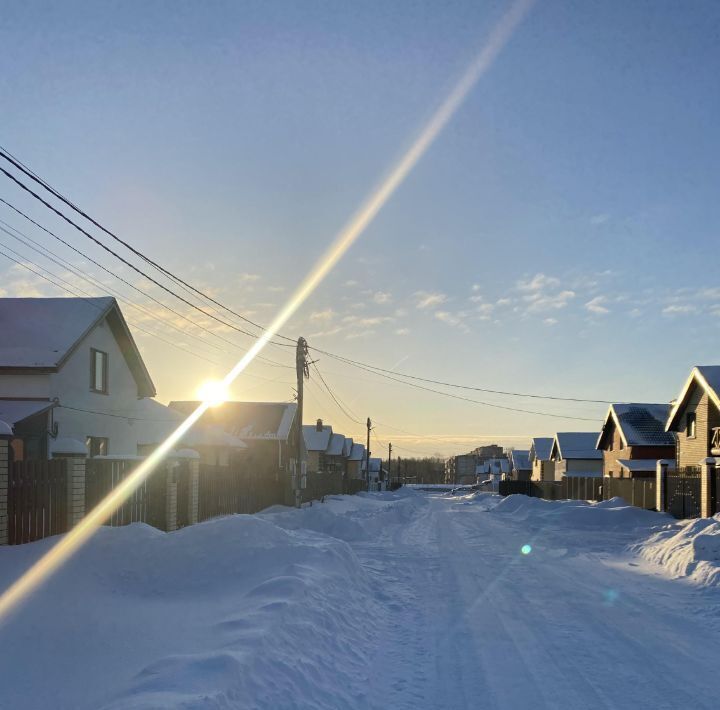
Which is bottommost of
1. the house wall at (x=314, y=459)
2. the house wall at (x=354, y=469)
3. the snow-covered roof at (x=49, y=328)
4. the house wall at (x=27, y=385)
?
the house wall at (x=354, y=469)

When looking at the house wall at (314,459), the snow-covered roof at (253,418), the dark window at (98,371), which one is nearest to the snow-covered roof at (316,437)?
the house wall at (314,459)

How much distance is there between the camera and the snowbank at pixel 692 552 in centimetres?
1262

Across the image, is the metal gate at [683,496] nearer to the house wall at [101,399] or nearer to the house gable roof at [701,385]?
the house gable roof at [701,385]

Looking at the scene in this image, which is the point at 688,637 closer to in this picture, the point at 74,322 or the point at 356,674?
the point at 356,674

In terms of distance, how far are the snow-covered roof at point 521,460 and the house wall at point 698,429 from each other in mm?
56563

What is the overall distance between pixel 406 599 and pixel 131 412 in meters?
18.6

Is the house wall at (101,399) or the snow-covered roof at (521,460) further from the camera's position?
the snow-covered roof at (521,460)

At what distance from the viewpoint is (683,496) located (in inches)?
971

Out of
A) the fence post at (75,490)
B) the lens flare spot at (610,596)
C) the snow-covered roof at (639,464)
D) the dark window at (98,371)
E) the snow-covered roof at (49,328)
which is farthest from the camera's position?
the snow-covered roof at (639,464)

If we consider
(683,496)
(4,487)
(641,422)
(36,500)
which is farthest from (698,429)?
(4,487)

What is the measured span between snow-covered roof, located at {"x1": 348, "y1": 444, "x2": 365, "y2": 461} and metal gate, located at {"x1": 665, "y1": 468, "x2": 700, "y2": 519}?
71469 millimetres

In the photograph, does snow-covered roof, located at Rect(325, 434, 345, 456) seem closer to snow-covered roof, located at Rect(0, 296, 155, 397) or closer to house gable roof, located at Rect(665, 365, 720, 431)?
house gable roof, located at Rect(665, 365, 720, 431)

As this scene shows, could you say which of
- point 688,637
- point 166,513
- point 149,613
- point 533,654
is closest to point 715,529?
point 688,637

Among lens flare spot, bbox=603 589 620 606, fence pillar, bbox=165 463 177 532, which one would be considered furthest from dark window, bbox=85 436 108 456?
lens flare spot, bbox=603 589 620 606
